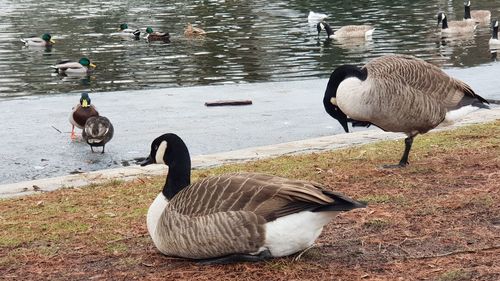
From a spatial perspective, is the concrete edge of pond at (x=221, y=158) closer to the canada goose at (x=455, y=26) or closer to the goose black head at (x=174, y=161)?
the goose black head at (x=174, y=161)

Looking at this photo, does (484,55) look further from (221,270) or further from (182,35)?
(221,270)

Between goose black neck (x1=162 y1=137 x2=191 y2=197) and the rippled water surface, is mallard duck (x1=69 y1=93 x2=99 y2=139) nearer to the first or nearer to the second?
the rippled water surface

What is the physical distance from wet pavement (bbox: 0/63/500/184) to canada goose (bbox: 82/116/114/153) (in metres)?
0.21

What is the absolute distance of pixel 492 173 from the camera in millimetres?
7789

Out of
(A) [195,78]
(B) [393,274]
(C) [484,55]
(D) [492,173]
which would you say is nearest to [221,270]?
(B) [393,274]

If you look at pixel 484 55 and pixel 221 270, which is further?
pixel 484 55

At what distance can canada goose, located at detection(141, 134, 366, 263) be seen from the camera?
5.12 m

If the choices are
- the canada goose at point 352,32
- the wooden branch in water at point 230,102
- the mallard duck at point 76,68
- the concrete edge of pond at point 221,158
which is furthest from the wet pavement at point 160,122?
the canada goose at point 352,32

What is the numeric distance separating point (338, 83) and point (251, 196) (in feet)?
10.1

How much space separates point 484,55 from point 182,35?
13.7 metres

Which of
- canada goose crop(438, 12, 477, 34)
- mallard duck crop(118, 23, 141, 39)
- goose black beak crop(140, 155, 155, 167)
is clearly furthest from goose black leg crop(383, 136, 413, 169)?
mallard duck crop(118, 23, 141, 39)

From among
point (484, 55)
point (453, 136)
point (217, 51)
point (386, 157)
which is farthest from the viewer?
point (217, 51)

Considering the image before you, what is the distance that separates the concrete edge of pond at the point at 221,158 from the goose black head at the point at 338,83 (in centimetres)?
246

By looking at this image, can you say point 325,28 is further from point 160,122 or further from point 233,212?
point 233,212
